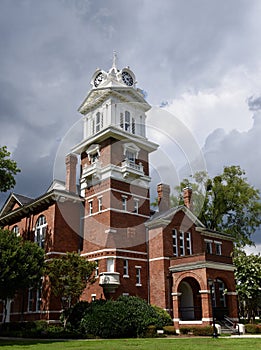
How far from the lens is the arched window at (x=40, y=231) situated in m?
33.4

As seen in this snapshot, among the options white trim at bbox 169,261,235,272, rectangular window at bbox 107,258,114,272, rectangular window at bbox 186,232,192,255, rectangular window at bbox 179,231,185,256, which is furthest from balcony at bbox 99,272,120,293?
rectangular window at bbox 186,232,192,255

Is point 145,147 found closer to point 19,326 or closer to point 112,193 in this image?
point 112,193

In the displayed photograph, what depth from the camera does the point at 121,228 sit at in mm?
31641

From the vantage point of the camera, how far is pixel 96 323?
2389cm

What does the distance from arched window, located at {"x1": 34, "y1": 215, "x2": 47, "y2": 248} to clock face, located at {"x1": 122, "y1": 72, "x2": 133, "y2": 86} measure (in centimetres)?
1514

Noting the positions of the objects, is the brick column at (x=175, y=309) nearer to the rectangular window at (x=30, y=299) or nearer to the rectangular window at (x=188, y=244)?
the rectangular window at (x=188, y=244)

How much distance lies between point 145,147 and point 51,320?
17.4 m

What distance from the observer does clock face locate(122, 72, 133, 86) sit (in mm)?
37031

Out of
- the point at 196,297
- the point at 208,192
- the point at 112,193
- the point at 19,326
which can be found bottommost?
the point at 19,326

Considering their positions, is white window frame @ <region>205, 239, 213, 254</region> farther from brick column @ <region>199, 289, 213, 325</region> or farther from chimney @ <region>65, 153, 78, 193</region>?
chimney @ <region>65, 153, 78, 193</region>

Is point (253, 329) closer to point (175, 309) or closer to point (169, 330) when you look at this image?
point (175, 309)

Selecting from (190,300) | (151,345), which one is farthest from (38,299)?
(151,345)

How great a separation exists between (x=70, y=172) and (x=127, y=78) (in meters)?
10.8

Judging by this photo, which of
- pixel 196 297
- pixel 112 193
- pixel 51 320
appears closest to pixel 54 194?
pixel 112 193
